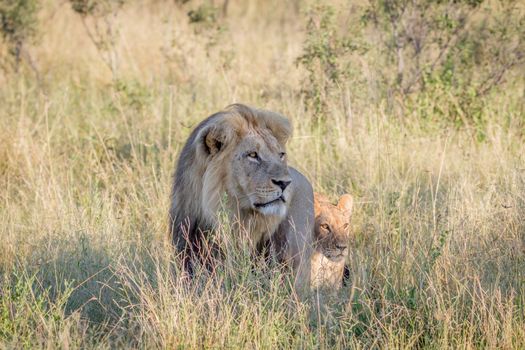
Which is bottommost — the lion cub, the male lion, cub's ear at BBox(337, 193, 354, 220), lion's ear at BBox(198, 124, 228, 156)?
the lion cub

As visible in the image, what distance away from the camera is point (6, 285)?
4.30m

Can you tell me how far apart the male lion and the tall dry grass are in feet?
0.53

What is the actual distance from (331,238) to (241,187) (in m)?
1.13

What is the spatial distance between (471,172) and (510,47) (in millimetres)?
2075

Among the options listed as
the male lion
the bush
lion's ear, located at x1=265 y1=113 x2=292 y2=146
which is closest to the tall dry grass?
the male lion

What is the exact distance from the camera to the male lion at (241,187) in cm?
425

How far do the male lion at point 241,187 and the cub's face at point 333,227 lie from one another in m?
0.63

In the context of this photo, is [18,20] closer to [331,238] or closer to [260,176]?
[331,238]

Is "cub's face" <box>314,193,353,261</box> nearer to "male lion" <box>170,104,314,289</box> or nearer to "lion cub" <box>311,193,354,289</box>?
"lion cub" <box>311,193,354,289</box>

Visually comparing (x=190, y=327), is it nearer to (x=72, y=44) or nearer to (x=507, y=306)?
(x=507, y=306)

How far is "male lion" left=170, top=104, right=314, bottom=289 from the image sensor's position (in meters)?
4.25

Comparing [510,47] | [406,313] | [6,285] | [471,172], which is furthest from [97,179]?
[510,47]

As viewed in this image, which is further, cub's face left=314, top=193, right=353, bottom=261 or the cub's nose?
cub's face left=314, top=193, right=353, bottom=261

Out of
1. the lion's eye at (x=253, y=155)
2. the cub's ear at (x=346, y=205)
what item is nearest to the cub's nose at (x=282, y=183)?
the lion's eye at (x=253, y=155)
